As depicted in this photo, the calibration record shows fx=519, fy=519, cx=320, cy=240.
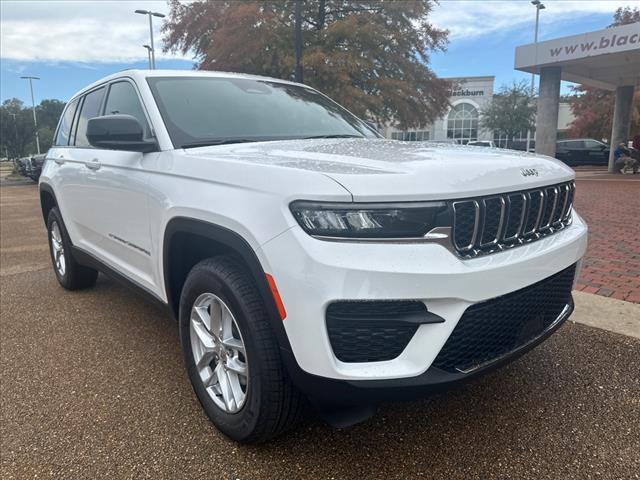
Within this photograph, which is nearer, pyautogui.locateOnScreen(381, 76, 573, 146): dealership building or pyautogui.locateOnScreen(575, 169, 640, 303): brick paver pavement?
pyautogui.locateOnScreen(575, 169, 640, 303): brick paver pavement

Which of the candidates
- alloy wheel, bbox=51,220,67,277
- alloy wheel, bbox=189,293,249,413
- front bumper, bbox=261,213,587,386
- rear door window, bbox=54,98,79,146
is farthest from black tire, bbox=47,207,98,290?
front bumper, bbox=261,213,587,386

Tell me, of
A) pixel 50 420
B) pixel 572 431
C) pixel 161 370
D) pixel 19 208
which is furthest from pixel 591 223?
A: pixel 19 208

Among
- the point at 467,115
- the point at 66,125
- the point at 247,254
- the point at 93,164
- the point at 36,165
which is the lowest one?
the point at 36,165

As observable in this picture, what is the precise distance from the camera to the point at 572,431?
2.45 meters

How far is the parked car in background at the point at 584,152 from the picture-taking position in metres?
26.0

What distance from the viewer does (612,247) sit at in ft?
20.0

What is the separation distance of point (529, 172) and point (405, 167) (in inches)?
26.1

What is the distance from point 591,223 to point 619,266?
295cm

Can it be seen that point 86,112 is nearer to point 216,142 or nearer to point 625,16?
point 216,142

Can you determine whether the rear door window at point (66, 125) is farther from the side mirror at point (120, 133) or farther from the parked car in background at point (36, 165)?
the parked car in background at point (36, 165)

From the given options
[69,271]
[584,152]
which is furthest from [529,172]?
[584,152]

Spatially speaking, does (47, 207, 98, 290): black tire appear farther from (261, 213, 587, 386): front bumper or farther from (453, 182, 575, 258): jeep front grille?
(453, 182, 575, 258): jeep front grille

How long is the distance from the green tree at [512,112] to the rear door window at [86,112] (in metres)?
42.7

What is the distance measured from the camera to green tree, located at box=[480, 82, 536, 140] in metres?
42.2
